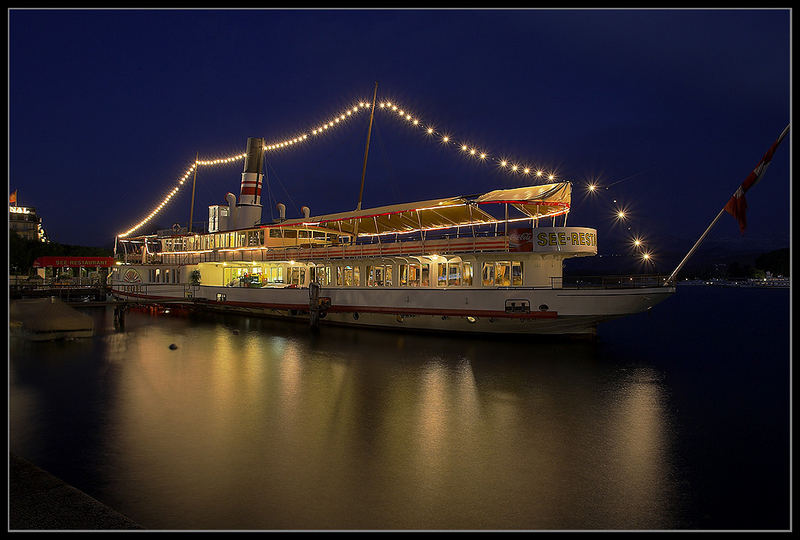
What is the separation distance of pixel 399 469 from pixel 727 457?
7.95m

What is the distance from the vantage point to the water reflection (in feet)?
26.8

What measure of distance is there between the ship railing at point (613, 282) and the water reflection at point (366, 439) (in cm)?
426

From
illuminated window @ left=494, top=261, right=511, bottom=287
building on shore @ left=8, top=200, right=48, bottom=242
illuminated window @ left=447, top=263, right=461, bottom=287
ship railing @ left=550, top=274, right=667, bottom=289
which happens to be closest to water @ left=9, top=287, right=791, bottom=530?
ship railing @ left=550, top=274, right=667, bottom=289

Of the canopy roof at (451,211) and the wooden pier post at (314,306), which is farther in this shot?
the wooden pier post at (314,306)

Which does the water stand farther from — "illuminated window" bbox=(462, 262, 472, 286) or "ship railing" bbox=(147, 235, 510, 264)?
"ship railing" bbox=(147, 235, 510, 264)

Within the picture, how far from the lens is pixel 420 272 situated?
30.3 metres

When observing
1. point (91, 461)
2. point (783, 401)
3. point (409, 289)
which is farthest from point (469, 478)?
point (409, 289)

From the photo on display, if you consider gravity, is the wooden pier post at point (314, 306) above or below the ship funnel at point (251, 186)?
below

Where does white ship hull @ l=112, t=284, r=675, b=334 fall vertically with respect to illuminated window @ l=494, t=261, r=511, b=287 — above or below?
below

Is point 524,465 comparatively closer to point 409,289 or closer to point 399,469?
point 399,469

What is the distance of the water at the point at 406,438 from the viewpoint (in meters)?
8.27

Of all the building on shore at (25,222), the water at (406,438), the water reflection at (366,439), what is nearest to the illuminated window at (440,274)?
the water at (406,438)

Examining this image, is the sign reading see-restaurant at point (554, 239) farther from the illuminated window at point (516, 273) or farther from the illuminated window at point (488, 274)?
the illuminated window at point (488, 274)

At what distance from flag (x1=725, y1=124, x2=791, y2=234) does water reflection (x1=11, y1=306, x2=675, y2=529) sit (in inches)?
281
